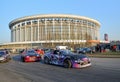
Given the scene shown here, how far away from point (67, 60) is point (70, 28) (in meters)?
117

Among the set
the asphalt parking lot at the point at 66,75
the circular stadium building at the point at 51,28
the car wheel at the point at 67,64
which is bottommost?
the asphalt parking lot at the point at 66,75

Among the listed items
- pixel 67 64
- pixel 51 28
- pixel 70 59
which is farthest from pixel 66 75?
pixel 51 28

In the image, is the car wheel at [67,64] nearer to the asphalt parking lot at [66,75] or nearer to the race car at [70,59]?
the race car at [70,59]

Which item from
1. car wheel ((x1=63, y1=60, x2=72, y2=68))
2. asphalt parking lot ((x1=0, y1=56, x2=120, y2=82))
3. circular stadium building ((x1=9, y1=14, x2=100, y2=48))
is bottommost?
→ asphalt parking lot ((x1=0, y1=56, x2=120, y2=82))

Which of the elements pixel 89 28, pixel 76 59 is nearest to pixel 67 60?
pixel 76 59

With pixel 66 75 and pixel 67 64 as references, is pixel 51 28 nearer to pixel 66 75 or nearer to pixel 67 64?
pixel 67 64

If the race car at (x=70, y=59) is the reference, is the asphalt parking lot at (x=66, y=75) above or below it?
below

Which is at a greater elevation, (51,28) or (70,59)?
(51,28)

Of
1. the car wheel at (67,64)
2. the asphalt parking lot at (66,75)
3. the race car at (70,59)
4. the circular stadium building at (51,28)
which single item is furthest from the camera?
the circular stadium building at (51,28)

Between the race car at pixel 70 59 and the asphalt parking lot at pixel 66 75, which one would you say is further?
the race car at pixel 70 59

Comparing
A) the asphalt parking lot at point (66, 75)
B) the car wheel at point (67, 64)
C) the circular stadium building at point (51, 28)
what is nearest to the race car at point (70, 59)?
the car wheel at point (67, 64)

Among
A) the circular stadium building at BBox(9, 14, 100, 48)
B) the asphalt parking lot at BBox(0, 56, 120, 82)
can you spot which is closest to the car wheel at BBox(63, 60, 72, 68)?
the asphalt parking lot at BBox(0, 56, 120, 82)

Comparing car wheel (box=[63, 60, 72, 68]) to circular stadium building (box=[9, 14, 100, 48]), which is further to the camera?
circular stadium building (box=[9, 14, 100, 48])

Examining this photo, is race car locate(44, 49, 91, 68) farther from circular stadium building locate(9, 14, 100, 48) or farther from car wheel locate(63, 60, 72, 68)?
circular stadium building locate(9, 14, 100, 48)
